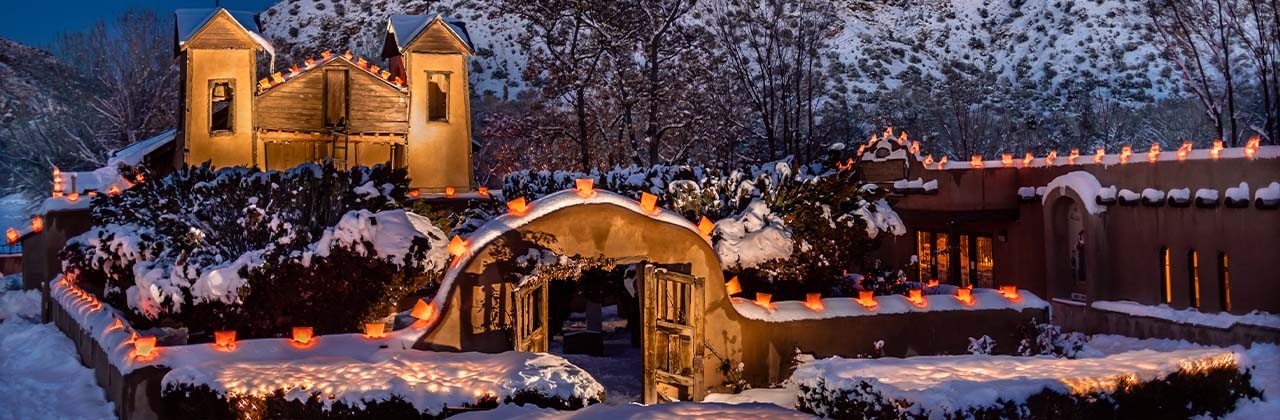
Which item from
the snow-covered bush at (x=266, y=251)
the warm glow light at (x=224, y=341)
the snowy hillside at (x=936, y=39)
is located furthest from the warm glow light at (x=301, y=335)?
the snowy hillside at (x=936, y=39)

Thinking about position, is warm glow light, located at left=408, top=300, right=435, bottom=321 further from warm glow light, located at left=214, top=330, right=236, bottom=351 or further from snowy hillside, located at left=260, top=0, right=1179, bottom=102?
snowy hillside, located at left=260, top=0, right=1179, bottom=102

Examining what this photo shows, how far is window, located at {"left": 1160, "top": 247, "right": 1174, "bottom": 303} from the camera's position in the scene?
1836 cm

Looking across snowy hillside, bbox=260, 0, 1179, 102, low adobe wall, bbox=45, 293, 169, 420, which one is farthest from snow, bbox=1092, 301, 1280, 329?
snowy hillside, bbox=260, 0, 1179, 102

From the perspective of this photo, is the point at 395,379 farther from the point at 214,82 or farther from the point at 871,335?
the point at 214,82

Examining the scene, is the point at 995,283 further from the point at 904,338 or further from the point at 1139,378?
the point at 1139,378

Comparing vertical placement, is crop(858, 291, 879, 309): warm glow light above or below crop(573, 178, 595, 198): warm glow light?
below

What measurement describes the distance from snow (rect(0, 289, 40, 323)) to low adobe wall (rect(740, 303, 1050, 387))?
14.6 m

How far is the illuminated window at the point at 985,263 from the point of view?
23.1 metres

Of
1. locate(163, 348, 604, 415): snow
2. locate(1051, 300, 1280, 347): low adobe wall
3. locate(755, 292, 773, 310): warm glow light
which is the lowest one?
locate(1051, 300, 1280, 347): low adobe wall

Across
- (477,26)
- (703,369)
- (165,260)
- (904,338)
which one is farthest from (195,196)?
(477,26)

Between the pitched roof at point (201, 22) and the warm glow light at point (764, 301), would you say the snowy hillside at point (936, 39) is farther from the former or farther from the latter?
the warm glow light at point (764, 301)

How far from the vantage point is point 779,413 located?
8852 mm

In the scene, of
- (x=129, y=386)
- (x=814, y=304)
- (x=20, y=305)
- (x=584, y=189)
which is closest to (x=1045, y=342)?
(x=814, y=304)

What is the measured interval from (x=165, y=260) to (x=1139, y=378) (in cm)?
1218
